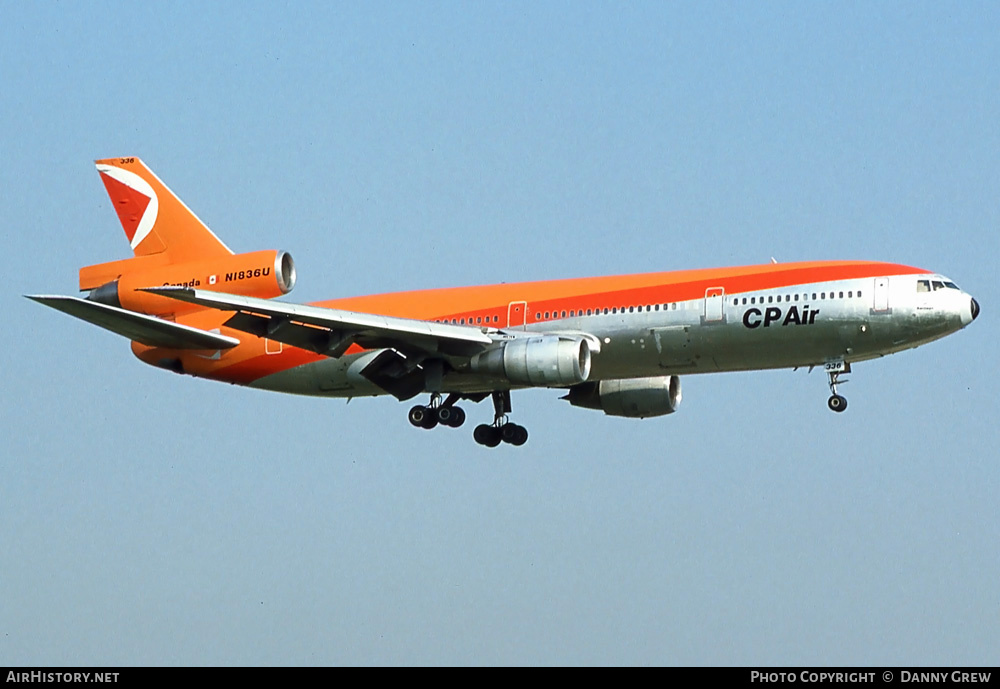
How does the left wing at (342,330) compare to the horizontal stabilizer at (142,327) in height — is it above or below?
below

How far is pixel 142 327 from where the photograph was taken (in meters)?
51.2

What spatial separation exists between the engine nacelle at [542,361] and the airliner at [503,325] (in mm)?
43

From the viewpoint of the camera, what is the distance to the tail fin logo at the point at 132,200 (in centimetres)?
5631

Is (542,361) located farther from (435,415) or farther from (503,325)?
(435,415)

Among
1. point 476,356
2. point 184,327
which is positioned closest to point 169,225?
point 184,327

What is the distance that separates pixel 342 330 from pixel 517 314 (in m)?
5.63

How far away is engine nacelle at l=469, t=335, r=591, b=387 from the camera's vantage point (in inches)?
1865

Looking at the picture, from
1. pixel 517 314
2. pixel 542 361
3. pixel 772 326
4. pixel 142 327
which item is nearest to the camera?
pixel 772 326

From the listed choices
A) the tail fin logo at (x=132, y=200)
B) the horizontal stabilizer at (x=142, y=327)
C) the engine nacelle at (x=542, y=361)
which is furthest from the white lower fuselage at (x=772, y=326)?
the tail fin logo at (x=132, y=200)

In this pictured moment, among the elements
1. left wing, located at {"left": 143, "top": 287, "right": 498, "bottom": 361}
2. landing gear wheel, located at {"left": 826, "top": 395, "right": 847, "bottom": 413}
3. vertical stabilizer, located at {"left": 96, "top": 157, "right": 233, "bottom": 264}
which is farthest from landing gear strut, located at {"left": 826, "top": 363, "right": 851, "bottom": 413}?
vertical stabilizer, located at {"left": 96, "top": 157, "right": 233, "bottom": 264}

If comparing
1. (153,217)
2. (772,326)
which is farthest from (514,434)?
(153,217)

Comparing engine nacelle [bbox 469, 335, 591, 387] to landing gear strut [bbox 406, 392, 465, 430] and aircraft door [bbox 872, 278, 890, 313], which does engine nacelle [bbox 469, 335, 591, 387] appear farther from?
aircraft door [bbox 872, 278, 890, 313]

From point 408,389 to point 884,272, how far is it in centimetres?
1518

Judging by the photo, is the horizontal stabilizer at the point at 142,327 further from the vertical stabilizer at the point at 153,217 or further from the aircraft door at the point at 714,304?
the aircraft door at the point at 714,304
